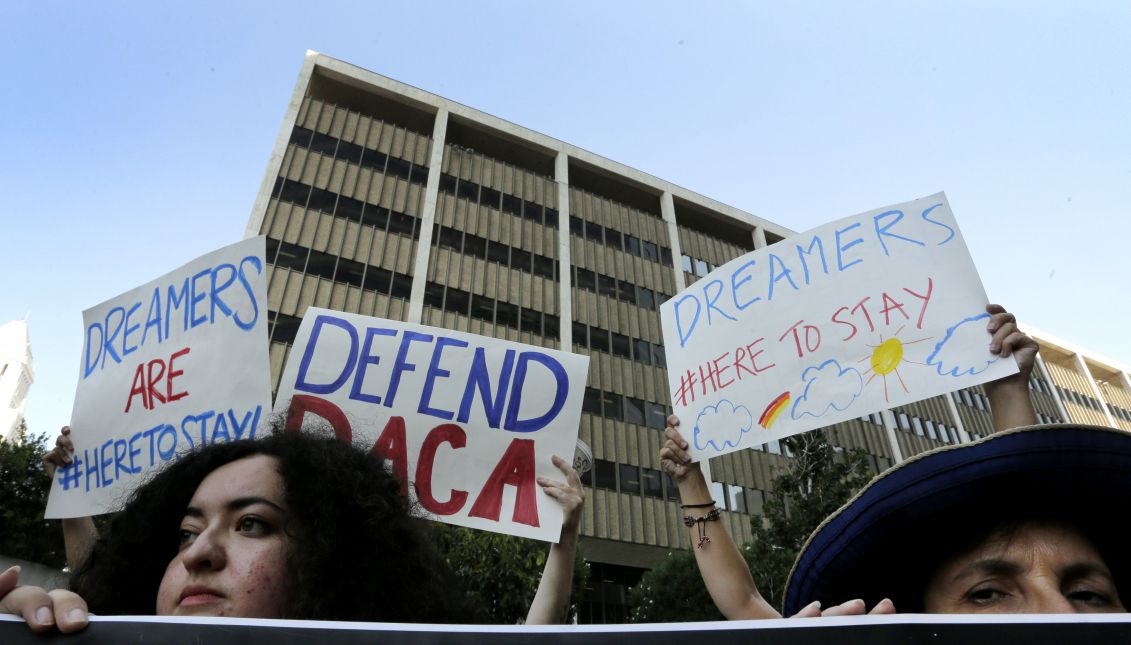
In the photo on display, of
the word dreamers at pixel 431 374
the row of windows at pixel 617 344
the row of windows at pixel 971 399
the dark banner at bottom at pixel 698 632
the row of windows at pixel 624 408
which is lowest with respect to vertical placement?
the dark banner at bottom at pixel 698 632

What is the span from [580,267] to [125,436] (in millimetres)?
25083

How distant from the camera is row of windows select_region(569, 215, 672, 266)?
29.1 meters

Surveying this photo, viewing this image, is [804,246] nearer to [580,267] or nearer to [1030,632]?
[1030,632]

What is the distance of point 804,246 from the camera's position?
10.5 ft

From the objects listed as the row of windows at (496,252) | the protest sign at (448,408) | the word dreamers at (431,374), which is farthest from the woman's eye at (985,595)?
the row of windows at (496,252)

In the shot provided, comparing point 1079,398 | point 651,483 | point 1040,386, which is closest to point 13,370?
point 651,483

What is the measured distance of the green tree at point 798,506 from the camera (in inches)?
473

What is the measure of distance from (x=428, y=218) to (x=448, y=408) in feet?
75.8

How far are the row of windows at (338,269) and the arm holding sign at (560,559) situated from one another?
2088 cm

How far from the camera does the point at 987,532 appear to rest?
70.1 inches

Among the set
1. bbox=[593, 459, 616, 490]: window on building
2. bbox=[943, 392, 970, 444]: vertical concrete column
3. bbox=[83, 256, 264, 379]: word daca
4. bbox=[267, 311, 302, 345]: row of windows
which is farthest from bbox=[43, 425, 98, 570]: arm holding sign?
bbox=[943, 392, 970, 444]: vertical concrete column

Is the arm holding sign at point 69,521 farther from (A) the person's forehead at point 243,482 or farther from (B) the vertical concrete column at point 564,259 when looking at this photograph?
(B) the vertical concrete column at point 564,259

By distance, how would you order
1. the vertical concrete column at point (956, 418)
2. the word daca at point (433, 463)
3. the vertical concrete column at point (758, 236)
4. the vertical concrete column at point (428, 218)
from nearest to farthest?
1. the word daca at point (433, 463)
2. the vertical concrete column at point (428, 218)
3. the vertical concrete column at point (758, 236)
4. the vertical concrete column at point (956, 418)

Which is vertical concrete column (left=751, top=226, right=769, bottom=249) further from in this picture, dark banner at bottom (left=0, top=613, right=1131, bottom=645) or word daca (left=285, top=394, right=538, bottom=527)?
dark banner at bottom (left=0, top=613, right=1131, bottom=645)
